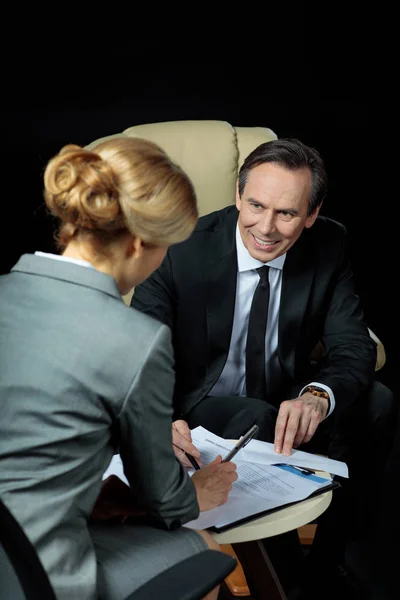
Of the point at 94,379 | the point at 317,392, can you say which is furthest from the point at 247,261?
the point at 94,379

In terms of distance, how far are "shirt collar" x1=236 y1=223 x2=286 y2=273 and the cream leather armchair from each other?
0.45 m

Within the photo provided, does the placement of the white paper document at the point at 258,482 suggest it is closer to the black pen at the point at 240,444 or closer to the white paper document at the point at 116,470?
the black pen at the point at 240,444

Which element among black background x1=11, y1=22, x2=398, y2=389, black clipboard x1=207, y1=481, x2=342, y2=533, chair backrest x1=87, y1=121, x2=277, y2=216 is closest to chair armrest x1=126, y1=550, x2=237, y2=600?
black clipboard x1=207, y1=481, x2=342, y2=533

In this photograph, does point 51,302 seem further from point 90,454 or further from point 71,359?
point 90,454

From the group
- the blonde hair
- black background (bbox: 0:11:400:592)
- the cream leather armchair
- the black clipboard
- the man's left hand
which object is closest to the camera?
the blonde hair

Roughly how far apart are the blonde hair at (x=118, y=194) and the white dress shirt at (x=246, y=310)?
0.99 metres

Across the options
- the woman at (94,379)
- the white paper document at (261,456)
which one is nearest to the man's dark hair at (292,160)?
the white paper document at (261,456)

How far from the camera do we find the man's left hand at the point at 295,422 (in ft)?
6.29

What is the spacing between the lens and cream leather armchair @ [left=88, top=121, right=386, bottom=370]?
286cm

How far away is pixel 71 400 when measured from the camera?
1326 millimetres

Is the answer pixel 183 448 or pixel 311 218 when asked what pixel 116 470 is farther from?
pixel 311 218

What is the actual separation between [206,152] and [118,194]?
1488 mm

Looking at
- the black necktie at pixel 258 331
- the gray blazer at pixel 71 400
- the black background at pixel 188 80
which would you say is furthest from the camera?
the black background at pixel 188 80

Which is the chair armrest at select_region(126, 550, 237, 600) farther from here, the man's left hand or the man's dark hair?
the man's dark hair
